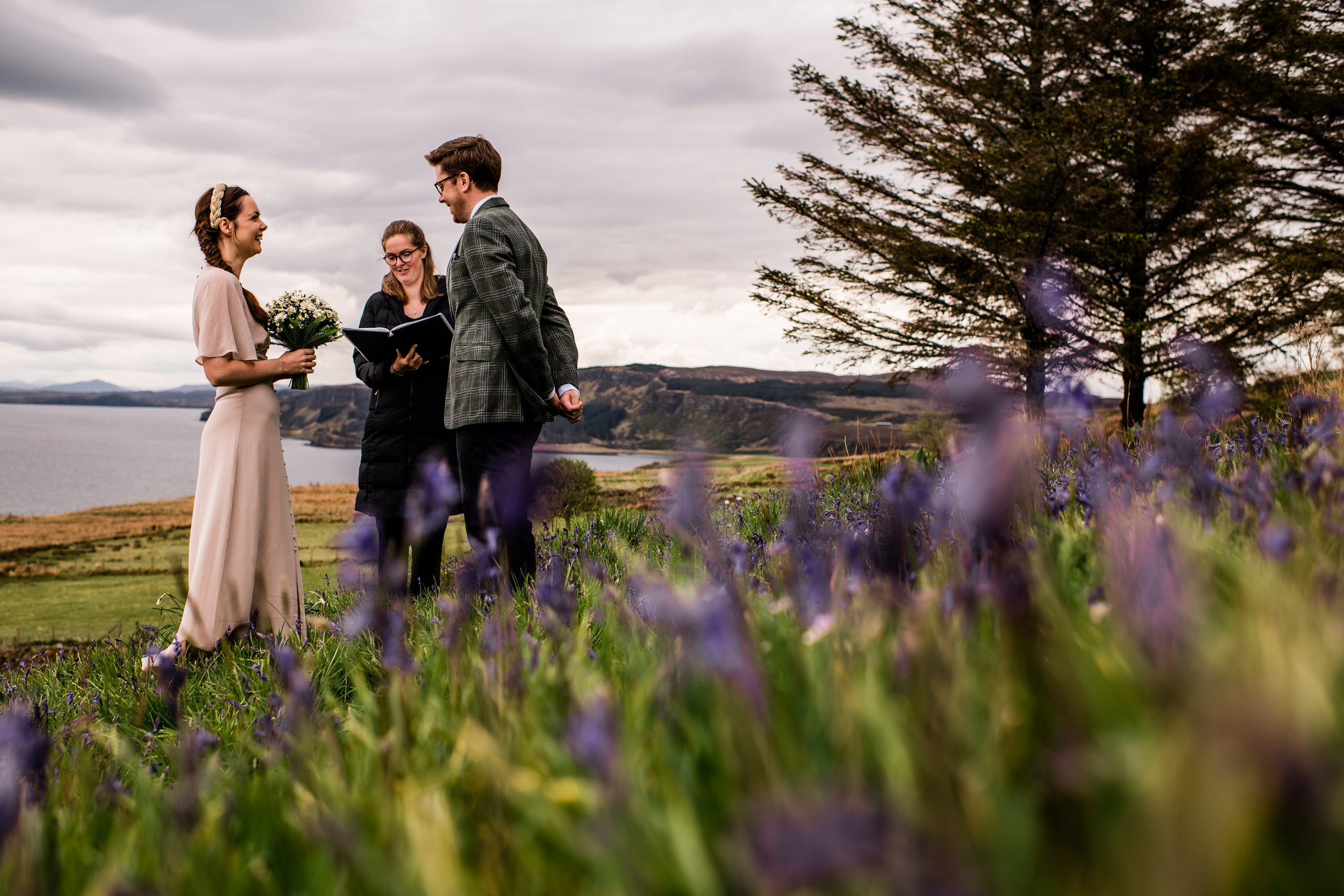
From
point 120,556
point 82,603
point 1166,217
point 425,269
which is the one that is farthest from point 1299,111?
point 120,556

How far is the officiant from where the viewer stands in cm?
513

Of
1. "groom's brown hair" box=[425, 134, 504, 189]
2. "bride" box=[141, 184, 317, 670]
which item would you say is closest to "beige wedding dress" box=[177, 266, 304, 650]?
"bride" box=[141, 184, 317, 670]

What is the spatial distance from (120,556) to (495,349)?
65.6 feet

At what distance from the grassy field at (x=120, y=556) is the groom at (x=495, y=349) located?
64 centimetres

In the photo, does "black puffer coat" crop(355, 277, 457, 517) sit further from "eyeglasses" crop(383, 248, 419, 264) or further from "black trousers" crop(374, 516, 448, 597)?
"eyeglasses" crop(383, 248, 419, 264)

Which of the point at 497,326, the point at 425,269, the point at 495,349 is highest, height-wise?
the point at 425,269

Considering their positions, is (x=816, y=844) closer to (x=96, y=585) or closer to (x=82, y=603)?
(x=82, y=603)

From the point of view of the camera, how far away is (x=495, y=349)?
4.32 m

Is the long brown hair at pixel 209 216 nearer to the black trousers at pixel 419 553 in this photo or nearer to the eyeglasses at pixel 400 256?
the eyeglasses at pixel 400 256

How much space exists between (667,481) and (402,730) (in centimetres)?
118

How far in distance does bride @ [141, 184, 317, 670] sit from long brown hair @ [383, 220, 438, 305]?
100 cm

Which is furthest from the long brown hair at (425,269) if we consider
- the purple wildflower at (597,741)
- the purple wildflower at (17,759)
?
the purple wildflower at (597,741)

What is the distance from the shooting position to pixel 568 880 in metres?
1.03

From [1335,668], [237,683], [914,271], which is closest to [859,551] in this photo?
[1335,668]
